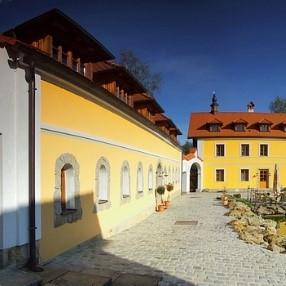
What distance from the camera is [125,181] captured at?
14148 mm

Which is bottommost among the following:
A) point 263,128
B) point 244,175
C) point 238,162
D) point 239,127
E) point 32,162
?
point 244,175

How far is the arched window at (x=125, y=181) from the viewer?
13.4m

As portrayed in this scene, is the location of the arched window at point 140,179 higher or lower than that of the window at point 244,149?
lower

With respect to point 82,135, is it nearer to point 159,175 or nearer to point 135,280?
point 135,280

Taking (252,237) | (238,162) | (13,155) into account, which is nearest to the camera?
(13,155)

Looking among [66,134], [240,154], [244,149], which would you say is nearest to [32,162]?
[66,134]

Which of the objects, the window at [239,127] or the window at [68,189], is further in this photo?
the window at [239,127]

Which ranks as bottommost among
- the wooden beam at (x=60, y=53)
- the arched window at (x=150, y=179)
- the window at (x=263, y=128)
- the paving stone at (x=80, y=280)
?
the paving stone at (x=80, y=280)

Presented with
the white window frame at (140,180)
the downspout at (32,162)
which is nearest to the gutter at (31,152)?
the downspout at (32,162)

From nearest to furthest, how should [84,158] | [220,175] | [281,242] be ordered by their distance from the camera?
1. [84,158]
2. [281,242]
3. [220,175]

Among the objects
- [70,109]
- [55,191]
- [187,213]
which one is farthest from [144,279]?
[187,213]

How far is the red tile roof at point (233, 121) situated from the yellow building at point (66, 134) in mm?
25946

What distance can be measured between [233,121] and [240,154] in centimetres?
392

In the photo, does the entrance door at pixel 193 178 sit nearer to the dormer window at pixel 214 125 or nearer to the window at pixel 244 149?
the dormer window at pixel 214 125
